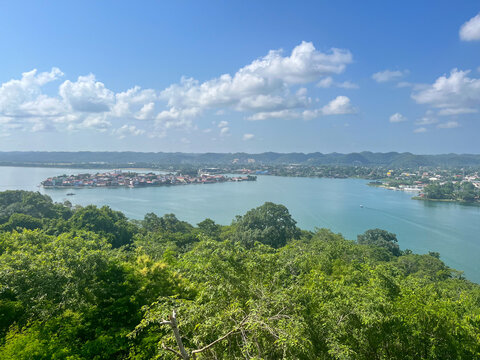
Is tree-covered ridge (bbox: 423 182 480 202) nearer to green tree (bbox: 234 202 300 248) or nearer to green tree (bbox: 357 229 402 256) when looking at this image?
green tree (bbox: 357 229 402 256)

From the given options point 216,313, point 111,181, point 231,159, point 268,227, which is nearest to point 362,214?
point 268,227

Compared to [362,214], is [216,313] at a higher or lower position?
higher

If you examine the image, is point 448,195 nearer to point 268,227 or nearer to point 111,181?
point 268,227

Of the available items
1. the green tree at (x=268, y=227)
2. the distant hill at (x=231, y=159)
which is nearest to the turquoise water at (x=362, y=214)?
the green tree at (x=268, y=227)

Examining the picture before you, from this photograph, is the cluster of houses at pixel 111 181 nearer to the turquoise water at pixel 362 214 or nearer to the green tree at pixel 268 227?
the turquoise water at pixel 362 214

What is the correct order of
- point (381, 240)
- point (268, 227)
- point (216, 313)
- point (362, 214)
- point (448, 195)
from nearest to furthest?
1. point (216, 313)
2. point (268, 227)
3. point (381, 240)
4. point (362, 214)
5. point (448, 195)

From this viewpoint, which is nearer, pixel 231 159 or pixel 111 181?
pixel 111 181

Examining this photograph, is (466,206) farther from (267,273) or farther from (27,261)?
(27,261)

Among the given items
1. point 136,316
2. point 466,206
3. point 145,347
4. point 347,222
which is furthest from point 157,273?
point 466,206

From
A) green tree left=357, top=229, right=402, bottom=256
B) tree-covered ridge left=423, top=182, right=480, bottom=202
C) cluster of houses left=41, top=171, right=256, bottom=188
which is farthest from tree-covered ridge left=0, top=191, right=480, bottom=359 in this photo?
cluster of houses left=41, top=171, right=256, bottom=188
